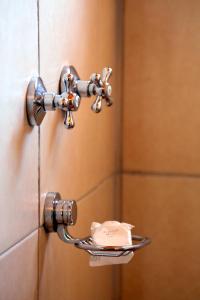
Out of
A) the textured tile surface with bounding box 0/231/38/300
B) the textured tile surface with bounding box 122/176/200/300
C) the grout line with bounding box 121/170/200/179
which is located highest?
the grout line with bounding box 121/170/200/179

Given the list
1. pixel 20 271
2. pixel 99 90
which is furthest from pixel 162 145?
pixel 20 271

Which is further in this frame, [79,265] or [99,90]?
[79,265]

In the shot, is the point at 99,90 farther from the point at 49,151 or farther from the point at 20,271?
the point at 20,271

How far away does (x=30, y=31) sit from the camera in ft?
1.71

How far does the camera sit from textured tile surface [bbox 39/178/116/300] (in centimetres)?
62

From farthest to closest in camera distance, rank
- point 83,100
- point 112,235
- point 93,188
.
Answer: point 93,188 < point 83,100 < point 112,235

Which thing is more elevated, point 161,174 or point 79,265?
point 161,174

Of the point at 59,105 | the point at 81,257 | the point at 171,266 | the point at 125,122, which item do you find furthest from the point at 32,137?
the point at 171,266

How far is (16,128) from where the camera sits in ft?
1.60

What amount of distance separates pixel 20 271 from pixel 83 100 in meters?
0.38

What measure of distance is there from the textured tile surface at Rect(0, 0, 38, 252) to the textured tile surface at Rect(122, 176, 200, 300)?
686 mm

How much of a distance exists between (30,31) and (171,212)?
0.80 metres

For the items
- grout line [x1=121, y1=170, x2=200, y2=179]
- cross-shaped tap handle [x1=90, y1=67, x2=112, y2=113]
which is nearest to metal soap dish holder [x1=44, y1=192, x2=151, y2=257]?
cross-shaped tap handle [x1=90, y1=67, x2=112, y2=113]

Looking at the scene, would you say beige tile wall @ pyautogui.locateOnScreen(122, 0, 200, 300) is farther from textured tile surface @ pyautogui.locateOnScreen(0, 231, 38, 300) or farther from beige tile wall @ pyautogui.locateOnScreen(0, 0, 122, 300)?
textured tile surface @ pyautogui.locateOnScreen(0, 231, 38, 300)
